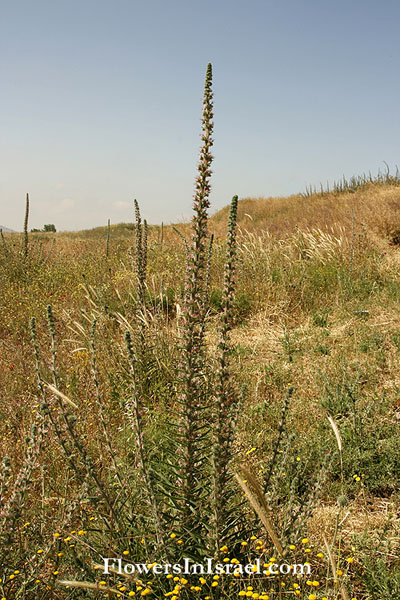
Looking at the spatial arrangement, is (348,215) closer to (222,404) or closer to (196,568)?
(222,404)

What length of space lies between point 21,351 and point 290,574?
4574mm

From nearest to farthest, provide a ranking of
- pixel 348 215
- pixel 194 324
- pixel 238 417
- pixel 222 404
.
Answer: pixel 222 404
pixel 194 324
pixel 238 417
pixel 348 215

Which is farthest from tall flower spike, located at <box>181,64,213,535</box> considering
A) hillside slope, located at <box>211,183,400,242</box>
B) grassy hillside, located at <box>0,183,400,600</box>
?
hillside slope, located at <box>211,183,400,242</box>

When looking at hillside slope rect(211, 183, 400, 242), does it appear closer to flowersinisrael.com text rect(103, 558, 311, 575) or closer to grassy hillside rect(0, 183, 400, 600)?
grassy hillside rect(0, 183, 400, 600)

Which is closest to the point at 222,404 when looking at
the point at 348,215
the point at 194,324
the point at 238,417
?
the point at 194,324

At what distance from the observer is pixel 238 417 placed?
2387mm

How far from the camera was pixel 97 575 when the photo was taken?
199 centimetres

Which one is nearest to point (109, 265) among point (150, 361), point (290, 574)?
point (150, 361)

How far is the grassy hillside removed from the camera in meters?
2.01

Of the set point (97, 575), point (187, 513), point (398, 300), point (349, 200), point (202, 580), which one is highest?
point (349, 200)

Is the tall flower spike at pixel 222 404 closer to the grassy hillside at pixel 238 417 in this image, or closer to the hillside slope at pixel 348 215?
the grassy hillside at pixel 238 417

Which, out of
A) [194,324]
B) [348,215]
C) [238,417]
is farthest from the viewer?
[348,215]

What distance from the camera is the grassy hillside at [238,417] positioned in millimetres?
2008

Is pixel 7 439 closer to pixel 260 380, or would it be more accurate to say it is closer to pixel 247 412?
pixel 247 412
